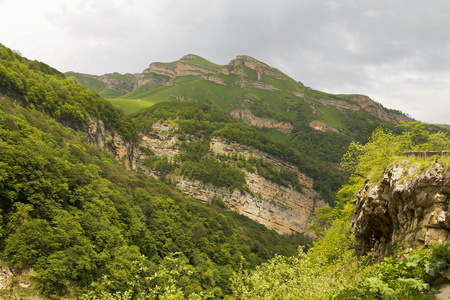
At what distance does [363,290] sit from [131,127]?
117 metres

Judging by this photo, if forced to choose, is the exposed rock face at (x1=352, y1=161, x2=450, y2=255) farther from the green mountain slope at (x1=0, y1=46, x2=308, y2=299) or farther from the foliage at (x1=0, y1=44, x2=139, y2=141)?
the foliage at (x1=0, y1=44, x2=139, y2=141)

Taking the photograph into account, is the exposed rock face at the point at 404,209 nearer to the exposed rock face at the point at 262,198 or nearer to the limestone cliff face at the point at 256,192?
the exposed rock face at the point at 262,198

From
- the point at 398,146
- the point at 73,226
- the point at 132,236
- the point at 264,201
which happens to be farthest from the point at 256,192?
the point at 398,146

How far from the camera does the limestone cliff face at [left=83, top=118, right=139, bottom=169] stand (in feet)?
290

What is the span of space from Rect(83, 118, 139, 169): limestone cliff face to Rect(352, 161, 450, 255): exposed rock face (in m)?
81.2

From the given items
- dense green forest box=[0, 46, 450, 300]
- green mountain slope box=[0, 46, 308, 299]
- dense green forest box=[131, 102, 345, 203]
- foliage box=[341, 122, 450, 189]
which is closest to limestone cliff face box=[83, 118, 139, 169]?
dense green forest box=[0, 46, 450, 300]

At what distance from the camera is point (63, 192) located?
36656 mm

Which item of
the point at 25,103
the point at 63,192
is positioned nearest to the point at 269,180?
the point at 25,103

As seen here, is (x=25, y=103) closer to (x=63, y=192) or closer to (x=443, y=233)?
(x=63, y=192)

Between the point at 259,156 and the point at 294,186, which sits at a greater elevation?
the point at 259,156

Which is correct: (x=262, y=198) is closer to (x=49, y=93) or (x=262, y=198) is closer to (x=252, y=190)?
(x=252, y=190)

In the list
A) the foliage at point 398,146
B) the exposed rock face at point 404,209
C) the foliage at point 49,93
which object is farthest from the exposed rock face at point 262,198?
the exposed rock face at point 404,209

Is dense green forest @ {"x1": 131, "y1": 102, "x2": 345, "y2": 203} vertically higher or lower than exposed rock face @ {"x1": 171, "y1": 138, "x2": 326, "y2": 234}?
higher

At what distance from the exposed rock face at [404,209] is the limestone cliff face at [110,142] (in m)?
81.2
